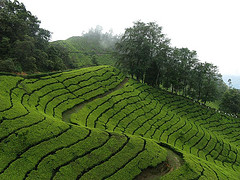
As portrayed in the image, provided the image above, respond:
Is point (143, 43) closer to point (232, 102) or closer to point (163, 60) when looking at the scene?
point (163, 60)

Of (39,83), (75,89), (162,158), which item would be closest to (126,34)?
(75,89)

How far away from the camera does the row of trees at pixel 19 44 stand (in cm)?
3241

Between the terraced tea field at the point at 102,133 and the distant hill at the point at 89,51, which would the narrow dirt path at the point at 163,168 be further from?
the distant hill at the point at 89,51

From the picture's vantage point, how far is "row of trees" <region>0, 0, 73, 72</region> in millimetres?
32406

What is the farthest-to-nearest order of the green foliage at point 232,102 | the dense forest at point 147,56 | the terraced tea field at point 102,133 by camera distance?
the green foliage at point 232,102
the dense forest at point 147,56
the terraced tea field at point 102,133

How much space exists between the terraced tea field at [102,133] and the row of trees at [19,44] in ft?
33.4

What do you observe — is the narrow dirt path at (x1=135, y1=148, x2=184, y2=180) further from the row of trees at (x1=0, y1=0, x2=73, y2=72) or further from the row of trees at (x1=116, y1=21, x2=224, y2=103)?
the row of trees at (x1=116, y1=21, x2=224, y2=103)

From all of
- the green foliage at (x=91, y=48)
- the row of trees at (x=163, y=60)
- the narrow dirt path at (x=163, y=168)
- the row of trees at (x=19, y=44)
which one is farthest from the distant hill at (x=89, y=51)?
the narrow dirt path at (x=163, y=168)

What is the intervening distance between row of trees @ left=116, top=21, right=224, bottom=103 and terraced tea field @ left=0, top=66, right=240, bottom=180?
832 cm

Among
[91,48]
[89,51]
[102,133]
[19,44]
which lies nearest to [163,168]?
[102,133]

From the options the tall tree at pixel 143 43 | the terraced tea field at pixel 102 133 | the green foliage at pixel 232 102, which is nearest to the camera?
the terraced tea field at pixel 102 133

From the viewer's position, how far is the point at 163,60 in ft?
141

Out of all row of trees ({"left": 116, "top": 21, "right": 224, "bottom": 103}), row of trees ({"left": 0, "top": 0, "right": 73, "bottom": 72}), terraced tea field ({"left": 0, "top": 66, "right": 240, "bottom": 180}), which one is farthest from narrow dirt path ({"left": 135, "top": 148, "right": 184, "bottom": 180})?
row of trees ({"left": 116, "top": 21, "right": 224, "bottom": 103})

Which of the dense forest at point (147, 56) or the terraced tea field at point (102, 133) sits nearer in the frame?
the terraced tea field at point (102, 133)
